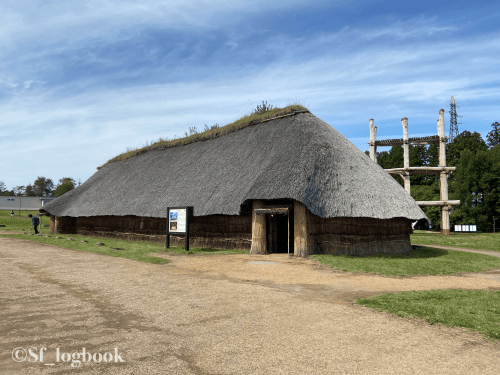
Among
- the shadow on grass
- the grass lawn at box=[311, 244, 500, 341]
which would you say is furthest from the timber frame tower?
the grass lawn at box=[311, 244, 500, 341]

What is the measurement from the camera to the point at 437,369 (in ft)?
13.3

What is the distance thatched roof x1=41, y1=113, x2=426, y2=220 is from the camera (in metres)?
15.5

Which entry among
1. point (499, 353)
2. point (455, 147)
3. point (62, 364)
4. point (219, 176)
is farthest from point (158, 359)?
point (455, 147)

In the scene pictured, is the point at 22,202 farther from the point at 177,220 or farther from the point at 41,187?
the point at 177,220

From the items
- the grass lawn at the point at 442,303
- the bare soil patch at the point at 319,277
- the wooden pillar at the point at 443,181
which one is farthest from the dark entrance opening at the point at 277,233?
the wooden pillar at the point at 443,181

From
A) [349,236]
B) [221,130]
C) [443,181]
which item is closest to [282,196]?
[349,236]

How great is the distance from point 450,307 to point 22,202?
103 m

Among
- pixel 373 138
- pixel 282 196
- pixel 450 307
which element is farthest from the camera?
pixel 373 138

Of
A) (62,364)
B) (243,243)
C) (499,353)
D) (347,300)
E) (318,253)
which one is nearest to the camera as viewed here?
(62,364)

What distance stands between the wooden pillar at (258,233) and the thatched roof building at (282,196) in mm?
47

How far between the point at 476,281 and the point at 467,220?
4049 cm

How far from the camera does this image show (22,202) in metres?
88.1

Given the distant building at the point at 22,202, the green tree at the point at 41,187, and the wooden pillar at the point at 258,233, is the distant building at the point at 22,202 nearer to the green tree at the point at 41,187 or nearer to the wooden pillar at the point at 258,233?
the green tree at the point at 41,187

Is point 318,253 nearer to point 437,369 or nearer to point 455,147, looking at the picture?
point 437,369
